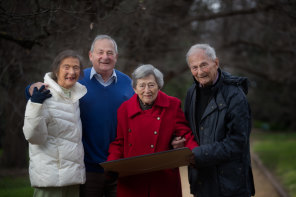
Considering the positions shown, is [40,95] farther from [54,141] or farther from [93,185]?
[93,185]

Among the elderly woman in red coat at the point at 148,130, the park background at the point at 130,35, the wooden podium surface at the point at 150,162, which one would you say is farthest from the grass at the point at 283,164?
the wooden podium surface at the point at 150,162

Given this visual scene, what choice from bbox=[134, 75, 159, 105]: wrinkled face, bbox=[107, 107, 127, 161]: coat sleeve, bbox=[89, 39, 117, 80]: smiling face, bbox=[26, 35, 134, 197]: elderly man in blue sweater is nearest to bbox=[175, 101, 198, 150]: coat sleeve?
bbox=[134, 75, 159, 105]: wrinkled face

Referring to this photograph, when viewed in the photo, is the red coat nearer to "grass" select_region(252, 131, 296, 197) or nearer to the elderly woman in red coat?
the elderly woman in red coat

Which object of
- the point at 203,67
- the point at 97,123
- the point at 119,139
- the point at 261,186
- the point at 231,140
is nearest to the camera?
the point at 231,140

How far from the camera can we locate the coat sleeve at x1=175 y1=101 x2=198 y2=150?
12.0 ft

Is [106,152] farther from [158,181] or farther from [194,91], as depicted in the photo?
[194,91]

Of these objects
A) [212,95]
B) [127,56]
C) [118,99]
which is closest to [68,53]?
[118,99]

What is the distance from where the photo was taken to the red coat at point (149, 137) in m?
3.73

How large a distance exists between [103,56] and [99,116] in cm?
64

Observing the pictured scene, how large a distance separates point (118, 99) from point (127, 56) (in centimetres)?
357

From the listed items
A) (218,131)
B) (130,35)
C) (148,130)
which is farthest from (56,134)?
(130,35)

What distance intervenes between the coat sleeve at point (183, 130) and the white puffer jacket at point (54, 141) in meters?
0.95

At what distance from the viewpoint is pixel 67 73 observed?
3.71 m

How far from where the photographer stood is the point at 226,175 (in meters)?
3.54
